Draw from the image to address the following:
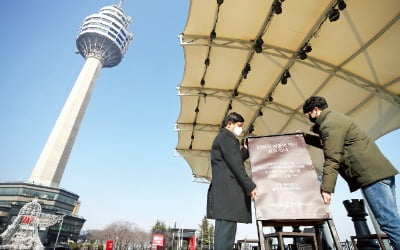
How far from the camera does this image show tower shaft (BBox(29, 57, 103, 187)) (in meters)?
62.3

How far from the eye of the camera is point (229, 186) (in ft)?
7.58

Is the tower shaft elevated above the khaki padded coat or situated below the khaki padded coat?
above

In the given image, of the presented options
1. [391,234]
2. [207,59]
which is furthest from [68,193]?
[391,234]

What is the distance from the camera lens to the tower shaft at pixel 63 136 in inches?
2453

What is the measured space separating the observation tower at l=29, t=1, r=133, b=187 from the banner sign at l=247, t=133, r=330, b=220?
243 feet

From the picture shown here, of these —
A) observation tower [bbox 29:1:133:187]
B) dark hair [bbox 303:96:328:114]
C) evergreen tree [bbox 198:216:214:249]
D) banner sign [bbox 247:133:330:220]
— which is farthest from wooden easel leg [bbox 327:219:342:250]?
observation tower [bbox 29:1:133:187]

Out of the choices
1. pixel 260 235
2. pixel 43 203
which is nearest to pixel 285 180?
pixel 260 235

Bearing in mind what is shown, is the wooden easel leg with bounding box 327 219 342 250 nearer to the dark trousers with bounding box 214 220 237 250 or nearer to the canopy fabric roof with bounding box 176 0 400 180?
the dark trousers with bounding box 214 220 237 250

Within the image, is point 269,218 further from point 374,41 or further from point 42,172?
point 42,172

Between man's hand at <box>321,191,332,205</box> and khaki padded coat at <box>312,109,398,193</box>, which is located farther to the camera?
man's hand at <box>321,191,332,205</box>

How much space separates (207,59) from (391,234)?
613 centimetres

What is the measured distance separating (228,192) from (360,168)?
1309mm

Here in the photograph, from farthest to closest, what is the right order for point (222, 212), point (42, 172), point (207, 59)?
1. point (42, 172)
2. point (207, 59)
3. point (222, 212)

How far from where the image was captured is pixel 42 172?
2434 inches
